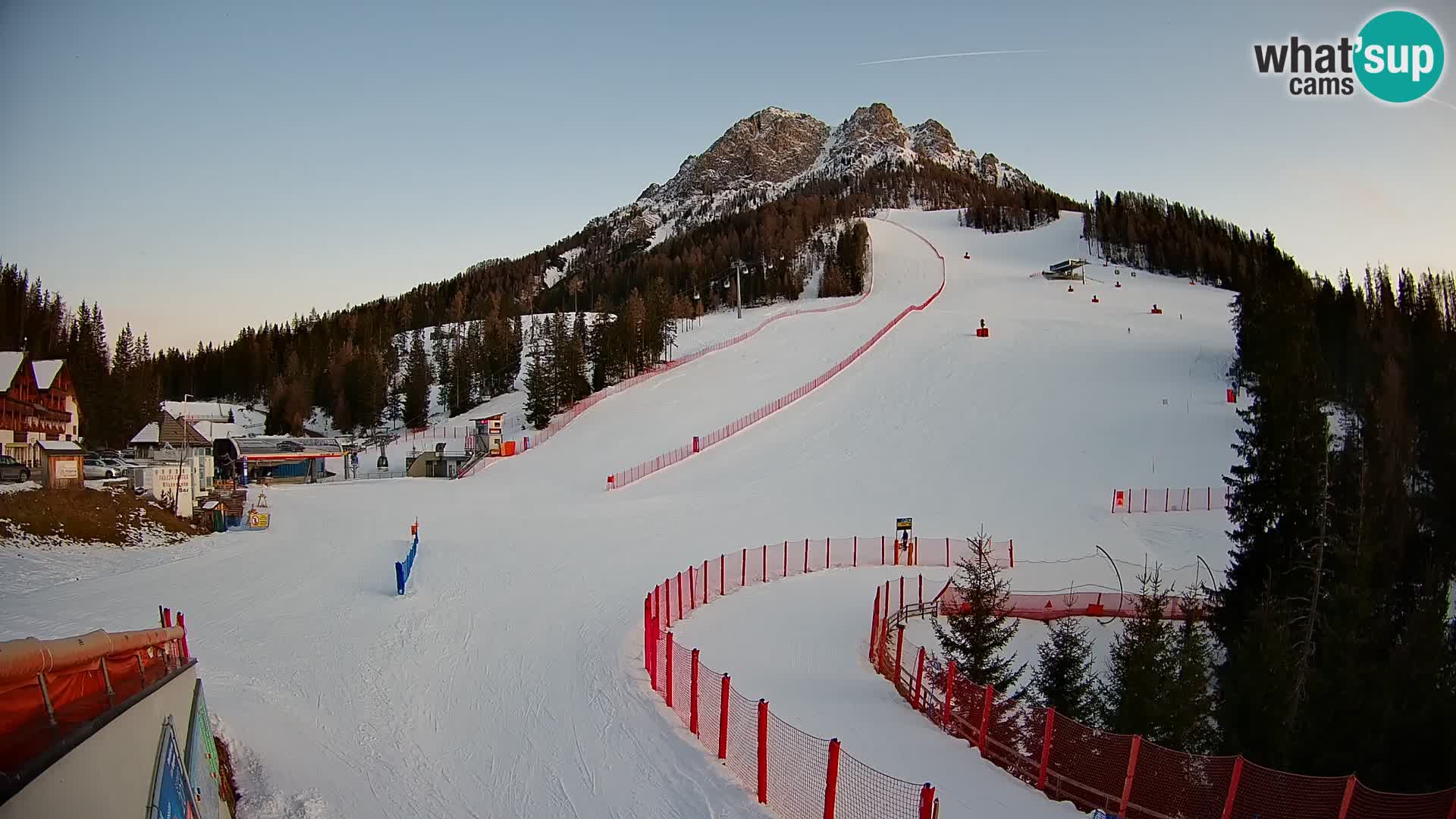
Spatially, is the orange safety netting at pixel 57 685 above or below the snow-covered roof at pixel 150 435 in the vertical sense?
above

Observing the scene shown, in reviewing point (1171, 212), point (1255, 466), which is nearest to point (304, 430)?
point (1255, 466)

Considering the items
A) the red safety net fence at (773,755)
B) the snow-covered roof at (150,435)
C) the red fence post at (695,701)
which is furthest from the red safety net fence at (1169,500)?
the snow-covered roof at (150,435)

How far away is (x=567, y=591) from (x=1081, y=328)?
1984 inches

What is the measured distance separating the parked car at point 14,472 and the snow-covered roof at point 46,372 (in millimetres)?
6496

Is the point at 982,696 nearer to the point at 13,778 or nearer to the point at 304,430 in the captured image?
the point at 13,778

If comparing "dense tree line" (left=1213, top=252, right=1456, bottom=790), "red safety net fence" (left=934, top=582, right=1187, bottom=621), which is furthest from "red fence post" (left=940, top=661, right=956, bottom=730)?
"red safety net fence" (left=934, top=582, right=1187, bottom=621)

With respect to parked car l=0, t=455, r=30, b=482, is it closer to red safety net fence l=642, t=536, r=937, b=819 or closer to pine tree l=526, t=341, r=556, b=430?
red safety net fence l=642, t=536, r=937, b=819

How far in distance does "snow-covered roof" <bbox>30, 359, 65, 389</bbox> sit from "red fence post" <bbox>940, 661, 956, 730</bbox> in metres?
39.9

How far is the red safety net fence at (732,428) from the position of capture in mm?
35719

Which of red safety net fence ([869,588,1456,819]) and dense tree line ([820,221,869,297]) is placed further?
dense tree line ([820,221,869,297])

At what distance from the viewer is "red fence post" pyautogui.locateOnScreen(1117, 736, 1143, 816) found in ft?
26.7

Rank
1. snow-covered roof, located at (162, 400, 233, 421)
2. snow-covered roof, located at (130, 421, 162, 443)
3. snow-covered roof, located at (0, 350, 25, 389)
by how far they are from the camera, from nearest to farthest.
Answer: snow-covered roof, located at (0, 350, 25, 389), snow-covered roof, located at (130, 421, 162, 443), snow-covered roof, located at (162, 400, 233, 421)

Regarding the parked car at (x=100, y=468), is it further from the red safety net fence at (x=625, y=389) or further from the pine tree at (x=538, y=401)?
the pine tree at (x=538, y=401)

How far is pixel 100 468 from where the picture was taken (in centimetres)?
3600
